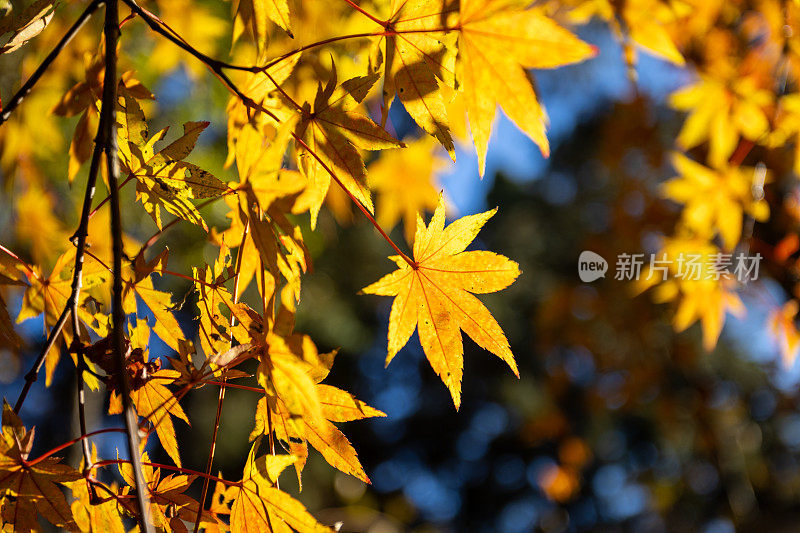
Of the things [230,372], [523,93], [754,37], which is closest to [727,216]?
[523,93]

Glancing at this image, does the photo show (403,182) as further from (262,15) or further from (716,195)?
(262,15)

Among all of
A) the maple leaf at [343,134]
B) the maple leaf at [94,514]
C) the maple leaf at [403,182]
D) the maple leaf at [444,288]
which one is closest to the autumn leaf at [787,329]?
the maple leaf at [403,182]

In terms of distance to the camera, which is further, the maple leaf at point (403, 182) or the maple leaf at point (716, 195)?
the maple leaf at point (403, 182)

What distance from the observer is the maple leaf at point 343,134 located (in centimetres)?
44

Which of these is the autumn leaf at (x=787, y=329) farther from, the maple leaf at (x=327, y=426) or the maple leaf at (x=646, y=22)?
the maple leaf at (x=327, y=426)

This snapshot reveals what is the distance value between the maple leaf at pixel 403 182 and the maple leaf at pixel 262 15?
102 centimetres

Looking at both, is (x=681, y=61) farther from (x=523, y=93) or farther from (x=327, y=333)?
(x=327, y=333)

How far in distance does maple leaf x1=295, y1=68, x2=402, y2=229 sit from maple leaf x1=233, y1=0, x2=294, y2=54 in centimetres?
7

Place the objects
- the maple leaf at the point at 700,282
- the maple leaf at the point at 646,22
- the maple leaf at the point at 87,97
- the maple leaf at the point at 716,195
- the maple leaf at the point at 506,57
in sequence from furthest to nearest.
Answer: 1. the maple leaf at the point at 700,282
2. the maple leaf at the point at 716,195
3. the maple leaf at the point at 646,22
4. the maple leaf at the point at 87,97
5. the maple leaf at the point at 506,57

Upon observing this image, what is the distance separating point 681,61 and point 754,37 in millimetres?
2615

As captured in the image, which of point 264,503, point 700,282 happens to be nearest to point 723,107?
point 700,282

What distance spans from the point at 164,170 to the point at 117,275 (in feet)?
0.50

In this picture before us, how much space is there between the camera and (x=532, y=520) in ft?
26.4

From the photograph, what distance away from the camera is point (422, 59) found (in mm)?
466
